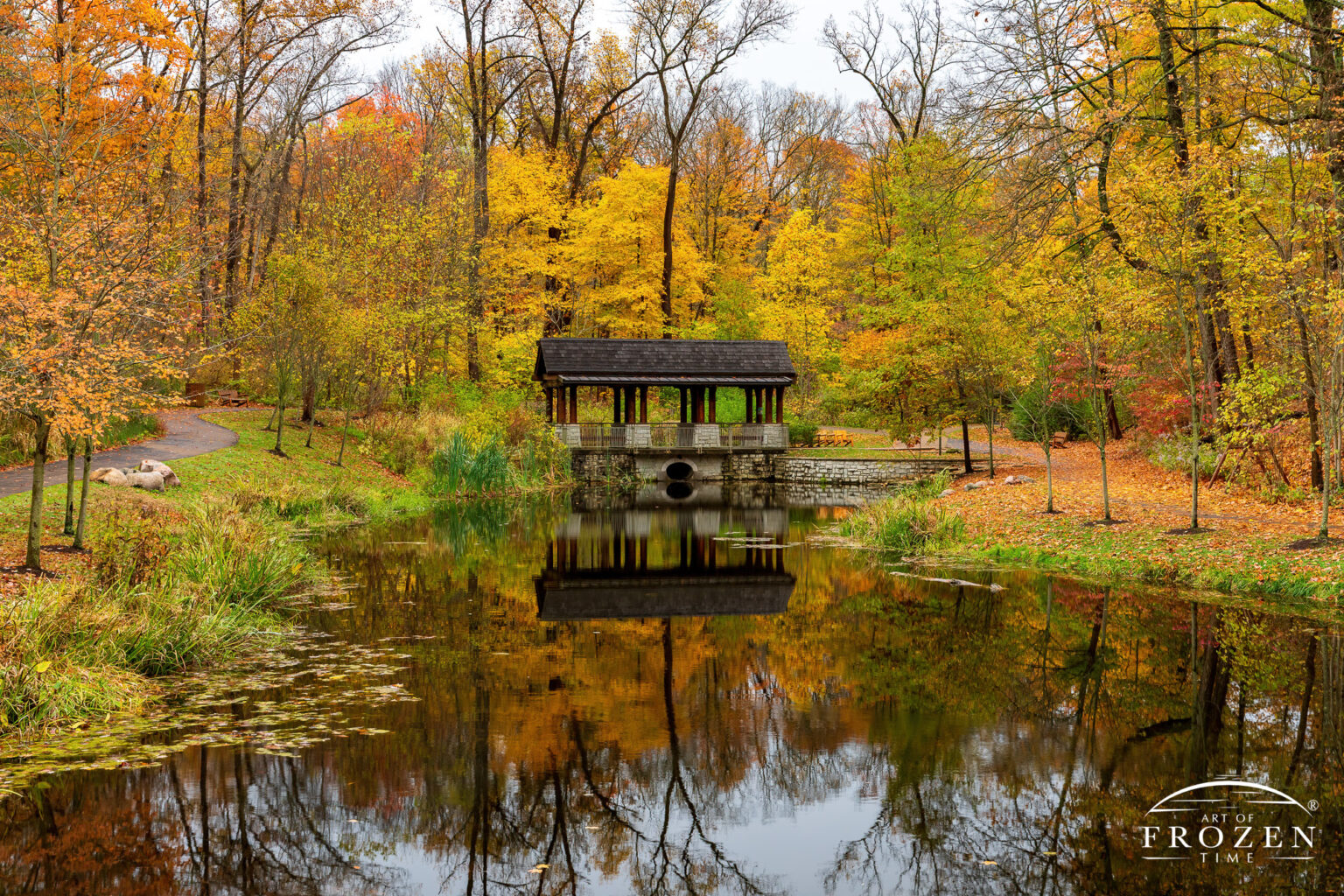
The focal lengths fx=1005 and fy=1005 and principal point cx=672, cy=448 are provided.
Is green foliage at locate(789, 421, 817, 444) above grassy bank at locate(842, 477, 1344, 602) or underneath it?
above

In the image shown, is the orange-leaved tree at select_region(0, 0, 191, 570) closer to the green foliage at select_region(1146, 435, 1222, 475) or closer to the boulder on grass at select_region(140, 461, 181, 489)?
the boulder on grass at select_region(140, 461, 181, 489)

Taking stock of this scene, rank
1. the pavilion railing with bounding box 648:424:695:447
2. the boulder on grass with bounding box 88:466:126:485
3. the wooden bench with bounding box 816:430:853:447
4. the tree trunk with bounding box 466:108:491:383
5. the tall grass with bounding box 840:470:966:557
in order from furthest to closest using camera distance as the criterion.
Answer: the wooden bench with bounding box 816:430:853:447, the tree trunk with bounding box 466:108:491:383, the pavilion railing with bounding box 648:424:695:447, the boulder on grass with bounding box 88:466:126:485, the tall grass with bounding box 840:470:966:557

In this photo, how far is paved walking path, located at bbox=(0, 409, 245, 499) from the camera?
645 inches

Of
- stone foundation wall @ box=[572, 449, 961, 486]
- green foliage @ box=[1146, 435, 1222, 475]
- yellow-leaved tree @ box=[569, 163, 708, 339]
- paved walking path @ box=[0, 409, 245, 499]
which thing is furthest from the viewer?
yellow-leaved tree @ box=[569, 163, 708, 339]

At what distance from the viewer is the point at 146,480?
17.0 m

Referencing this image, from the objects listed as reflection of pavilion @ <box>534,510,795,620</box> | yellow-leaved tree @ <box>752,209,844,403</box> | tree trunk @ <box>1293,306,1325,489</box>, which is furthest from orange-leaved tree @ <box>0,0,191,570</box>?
yellow-leaved tree @ <box>752,209,844,403</box>

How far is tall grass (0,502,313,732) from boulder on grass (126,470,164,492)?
5848 millimetres

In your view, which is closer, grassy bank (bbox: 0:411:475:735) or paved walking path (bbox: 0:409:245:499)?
grassy bank (bbox: 0:411:475:735)

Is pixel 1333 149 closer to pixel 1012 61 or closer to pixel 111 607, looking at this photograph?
pixel 1012 61

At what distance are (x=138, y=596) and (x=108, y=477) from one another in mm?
9663

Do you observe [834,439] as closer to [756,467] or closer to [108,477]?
[756,467]

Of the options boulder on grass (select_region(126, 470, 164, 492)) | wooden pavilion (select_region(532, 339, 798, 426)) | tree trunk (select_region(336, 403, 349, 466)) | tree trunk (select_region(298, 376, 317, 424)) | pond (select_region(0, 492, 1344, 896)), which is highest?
wooden pavilion (select_region(532, 339, 798, 426))

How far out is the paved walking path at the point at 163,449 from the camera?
1639 centimetres

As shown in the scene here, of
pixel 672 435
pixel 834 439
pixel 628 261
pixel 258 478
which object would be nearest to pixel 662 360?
pixel 672 435
